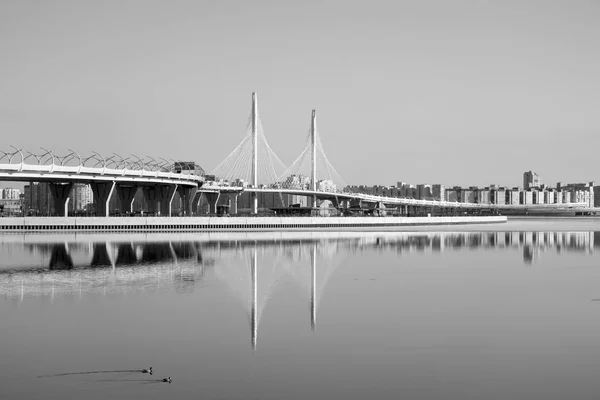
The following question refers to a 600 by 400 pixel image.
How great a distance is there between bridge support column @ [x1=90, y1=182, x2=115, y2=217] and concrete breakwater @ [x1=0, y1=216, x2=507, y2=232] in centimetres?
242

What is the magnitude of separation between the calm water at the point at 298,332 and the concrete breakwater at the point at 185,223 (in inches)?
1634

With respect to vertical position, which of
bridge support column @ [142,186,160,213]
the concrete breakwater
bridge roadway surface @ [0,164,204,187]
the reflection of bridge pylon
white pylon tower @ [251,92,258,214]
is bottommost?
the concrete breakwater

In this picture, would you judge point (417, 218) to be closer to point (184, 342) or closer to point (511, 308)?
point (511, 308)

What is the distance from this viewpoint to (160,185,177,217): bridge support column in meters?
88.8

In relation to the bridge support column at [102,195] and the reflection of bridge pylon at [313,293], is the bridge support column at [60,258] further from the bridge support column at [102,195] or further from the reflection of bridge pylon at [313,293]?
the bridge support column at [102,195]

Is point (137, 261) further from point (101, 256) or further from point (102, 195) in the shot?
point (102, 195)

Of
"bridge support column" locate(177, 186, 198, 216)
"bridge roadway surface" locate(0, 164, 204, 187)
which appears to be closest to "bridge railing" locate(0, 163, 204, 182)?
"bridge roadway surface" locate(0, 164, 204, 187)

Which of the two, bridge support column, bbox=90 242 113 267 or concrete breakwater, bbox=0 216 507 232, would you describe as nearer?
bridge support column, bbox=90 242 113 267

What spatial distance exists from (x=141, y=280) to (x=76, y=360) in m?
13.7

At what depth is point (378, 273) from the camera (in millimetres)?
31156

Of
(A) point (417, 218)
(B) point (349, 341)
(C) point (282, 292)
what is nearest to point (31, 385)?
(B) point (349, 341)

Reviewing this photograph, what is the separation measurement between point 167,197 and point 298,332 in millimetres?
74154

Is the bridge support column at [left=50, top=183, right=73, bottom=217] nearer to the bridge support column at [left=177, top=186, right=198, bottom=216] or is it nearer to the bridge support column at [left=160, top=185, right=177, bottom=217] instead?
the bridge support column at [left=160, top=185, right=177, bottom=217]

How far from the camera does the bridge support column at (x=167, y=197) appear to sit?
291 ft
